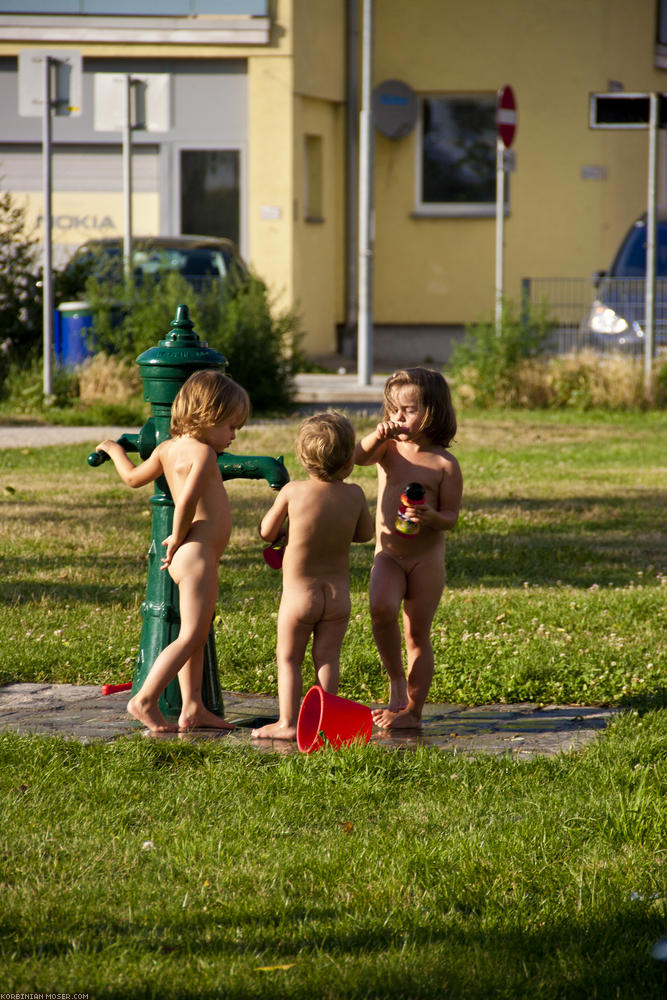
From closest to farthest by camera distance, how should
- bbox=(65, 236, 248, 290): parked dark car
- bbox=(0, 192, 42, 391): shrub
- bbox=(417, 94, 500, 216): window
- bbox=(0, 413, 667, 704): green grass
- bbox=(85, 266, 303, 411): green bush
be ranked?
bbox=(0, 413, 667, 704): green grass, bbox=(85, 266, 303, 411): green bush, bbox=(0, 192, 42, 391): shrub, bbox=(65, 236, 248, 290): parked dark car, bbox=(417, 94, 500, 216): window

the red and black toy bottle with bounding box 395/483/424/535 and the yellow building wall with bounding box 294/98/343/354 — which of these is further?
the yellow building wall with bounding box 294/98/343/354

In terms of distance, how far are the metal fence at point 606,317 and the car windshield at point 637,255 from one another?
Answer: 1413 millimetres

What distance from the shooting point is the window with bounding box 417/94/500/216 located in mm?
23641

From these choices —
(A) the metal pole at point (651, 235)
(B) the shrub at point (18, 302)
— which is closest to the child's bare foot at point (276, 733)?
(B) the shrub at point (18, 302)

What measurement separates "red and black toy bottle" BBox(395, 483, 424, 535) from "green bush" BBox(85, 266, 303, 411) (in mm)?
9680

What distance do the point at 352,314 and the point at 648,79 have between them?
629 centimetres

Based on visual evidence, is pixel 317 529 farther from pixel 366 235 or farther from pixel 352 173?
pixel 352 173

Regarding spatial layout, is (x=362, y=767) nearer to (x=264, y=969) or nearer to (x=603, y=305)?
(x=264, y=969)

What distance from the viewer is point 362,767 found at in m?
4.11

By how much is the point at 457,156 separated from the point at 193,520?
66.1 feet

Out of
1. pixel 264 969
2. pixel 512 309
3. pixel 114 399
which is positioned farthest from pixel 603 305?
pixel 264 969

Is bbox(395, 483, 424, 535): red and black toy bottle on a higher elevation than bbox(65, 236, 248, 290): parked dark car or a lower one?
lower

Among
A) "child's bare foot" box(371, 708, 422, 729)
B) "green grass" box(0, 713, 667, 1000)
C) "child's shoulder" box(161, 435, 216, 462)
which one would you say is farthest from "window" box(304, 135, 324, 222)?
"green grass" box(0, 713, 667, 1000)

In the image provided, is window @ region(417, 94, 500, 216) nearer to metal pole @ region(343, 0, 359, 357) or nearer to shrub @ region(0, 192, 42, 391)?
metal pole @ region(343, 0, 359, 357)
